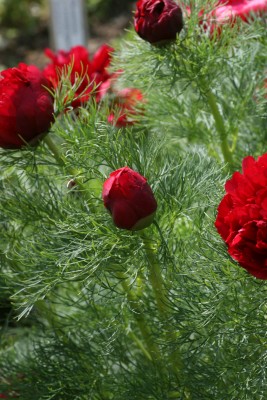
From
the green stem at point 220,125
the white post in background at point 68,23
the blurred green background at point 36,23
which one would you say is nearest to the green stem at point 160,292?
the green stem at point 220,125

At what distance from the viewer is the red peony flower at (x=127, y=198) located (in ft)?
2.14

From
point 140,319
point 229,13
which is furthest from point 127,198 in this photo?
point 229,13

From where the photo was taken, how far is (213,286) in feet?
2.29

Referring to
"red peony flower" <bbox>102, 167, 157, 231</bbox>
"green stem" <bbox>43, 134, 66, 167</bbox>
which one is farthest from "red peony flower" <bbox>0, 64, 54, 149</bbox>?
"red peony flower" <bbox>102, 167, 157, 231</bbox>

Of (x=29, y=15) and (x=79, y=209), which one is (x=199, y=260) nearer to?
(x=79, y=209)

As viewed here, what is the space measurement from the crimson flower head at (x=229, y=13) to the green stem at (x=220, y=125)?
0.07 metres

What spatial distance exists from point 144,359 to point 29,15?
12.0 ft

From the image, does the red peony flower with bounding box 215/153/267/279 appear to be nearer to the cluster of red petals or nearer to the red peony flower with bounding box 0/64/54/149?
the red peony flower with bounding box 0/64/54/149

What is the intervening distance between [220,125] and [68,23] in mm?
1666

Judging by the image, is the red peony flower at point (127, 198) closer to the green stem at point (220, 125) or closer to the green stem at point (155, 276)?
the green stem at point (155, 276)

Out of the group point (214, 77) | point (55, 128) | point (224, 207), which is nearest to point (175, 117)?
point (214, 77)

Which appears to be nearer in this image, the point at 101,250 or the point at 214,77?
the point at 101,250

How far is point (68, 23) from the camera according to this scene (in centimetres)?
250

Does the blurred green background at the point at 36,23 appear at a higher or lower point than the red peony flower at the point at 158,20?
lower
